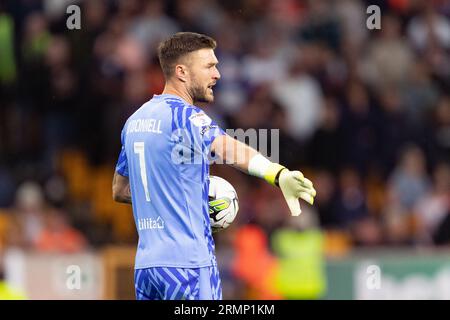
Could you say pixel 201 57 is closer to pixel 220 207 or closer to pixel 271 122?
pixel 220 207

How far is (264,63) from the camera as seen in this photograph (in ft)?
53.5

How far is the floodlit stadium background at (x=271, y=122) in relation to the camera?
48.0 feet

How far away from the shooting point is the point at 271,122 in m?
15.7

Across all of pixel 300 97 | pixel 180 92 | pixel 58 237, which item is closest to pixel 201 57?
pixel 180 92

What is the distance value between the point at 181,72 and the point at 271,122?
8.55m

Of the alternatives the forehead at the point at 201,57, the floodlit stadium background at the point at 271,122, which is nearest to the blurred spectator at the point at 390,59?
the floodlit stadium background at the point at 271,122

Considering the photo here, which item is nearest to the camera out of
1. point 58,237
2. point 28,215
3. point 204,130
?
point 204,130

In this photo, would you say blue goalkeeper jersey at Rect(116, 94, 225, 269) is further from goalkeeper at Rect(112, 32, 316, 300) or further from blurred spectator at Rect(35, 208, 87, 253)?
blurred spectator at Rect(35, 208, 87, 253)

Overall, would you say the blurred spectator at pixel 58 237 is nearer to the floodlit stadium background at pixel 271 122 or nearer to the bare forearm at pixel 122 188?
the floodlit stadium background at pixel 271 122

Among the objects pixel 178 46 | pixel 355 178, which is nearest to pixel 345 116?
pixel 355 178

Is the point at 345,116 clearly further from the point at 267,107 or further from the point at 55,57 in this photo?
the point at 55,57

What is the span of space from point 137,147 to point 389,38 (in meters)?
10.4

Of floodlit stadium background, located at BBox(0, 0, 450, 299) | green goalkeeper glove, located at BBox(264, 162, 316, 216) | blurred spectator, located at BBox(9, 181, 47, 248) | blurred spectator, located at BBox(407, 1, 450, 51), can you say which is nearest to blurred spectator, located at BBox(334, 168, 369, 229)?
floodlit stadium background, located at BBox(0, 0, 450, 299)

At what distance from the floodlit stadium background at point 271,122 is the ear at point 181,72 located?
7.26m
